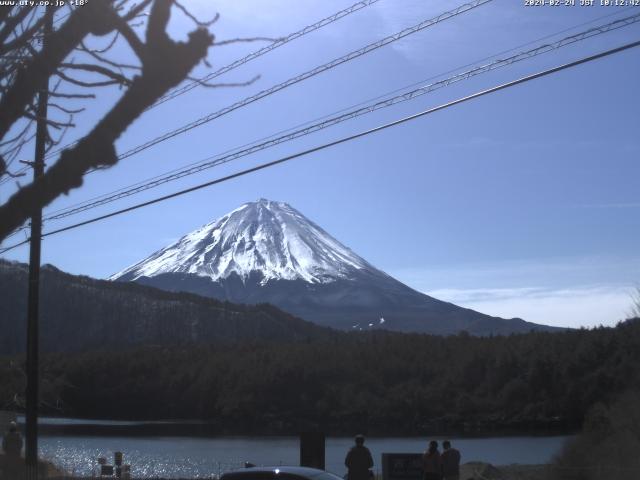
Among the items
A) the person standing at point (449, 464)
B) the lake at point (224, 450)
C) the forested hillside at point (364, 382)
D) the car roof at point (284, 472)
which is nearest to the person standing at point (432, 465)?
the person standing at point (449, 464)

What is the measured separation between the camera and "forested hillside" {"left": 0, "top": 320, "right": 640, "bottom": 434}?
144 ft

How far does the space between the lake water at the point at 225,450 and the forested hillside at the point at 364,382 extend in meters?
3.01

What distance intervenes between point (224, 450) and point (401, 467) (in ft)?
68.2

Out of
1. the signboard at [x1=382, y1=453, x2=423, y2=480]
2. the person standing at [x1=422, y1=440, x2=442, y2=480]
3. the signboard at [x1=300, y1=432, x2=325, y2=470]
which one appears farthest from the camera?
the signboard at [x1=300, y1=432, x2=325, y2=470]

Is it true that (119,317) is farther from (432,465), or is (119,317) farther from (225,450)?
(432,465)

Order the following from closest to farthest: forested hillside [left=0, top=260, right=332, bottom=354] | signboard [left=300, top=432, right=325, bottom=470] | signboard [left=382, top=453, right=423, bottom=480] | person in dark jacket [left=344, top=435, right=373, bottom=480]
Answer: person in dark jacket [left=344, top=435, right=373, bottom=480] → signboard [left=382, top=453, right=423, bottom=480] → signboard [left=300, top=432, right=325, bottom=470] → forested hillside [left=0, top=260, right=332, bottom=354]

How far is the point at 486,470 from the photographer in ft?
73.8

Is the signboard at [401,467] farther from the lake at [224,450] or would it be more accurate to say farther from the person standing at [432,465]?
the lake at [224,450]

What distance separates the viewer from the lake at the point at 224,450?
27.9 meters

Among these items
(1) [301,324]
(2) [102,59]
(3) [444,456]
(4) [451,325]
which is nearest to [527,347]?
(3) [444,456]

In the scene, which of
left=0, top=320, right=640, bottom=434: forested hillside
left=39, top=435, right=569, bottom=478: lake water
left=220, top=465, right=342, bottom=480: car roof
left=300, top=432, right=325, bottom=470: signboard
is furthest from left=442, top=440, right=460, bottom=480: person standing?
left=0, top=320, right=640, bottom=434: forested hillside

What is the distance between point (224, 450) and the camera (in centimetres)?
3712

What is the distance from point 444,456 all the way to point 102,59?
39.1 feet

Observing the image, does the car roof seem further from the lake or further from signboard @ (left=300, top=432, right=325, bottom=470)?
the lake
